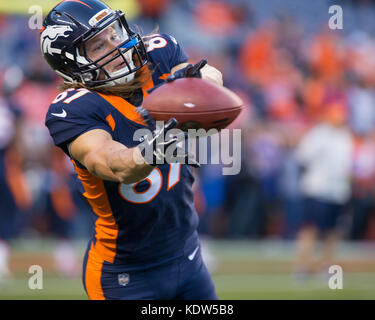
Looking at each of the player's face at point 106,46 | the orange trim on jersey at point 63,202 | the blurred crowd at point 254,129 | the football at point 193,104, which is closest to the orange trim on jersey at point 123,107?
the player's face at point 106,46

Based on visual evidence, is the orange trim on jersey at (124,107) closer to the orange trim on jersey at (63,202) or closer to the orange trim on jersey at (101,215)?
the orange trim on jersey at (101,215)

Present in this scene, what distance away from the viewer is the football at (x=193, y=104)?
238cm

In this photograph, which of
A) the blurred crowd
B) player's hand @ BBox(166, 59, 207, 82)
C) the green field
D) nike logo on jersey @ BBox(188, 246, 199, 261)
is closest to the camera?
player's hand @ BBox(166, 59, 207, 82)

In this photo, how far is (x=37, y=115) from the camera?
830 centimetres

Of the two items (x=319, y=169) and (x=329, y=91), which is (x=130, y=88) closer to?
(x=319, y=169)

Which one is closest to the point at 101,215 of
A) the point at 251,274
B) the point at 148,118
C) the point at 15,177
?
the point at 148,118

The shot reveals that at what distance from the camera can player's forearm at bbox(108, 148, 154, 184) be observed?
235 cm

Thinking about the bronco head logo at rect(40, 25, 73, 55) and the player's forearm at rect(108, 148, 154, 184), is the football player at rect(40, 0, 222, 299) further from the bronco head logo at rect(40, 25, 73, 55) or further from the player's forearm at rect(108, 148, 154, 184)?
the player's forearm at rect(108, 148, 154, 184)

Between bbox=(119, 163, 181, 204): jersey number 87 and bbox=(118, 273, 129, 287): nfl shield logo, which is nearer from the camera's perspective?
bbox=(119, 163, 181, 204): jersey number 87

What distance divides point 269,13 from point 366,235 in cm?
436

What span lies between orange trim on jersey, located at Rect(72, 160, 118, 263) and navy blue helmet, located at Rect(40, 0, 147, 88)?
0.41 m

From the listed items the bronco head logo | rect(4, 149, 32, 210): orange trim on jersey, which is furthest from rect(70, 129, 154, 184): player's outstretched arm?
rect(4, 149, 32, 210): orange trim on jersey

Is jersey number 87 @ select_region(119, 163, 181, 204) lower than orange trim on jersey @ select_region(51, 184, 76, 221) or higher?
higher
